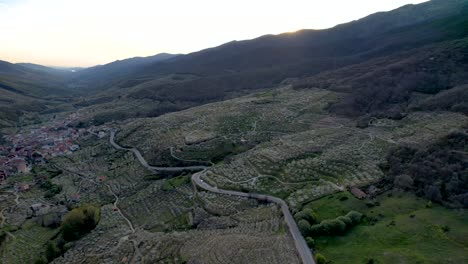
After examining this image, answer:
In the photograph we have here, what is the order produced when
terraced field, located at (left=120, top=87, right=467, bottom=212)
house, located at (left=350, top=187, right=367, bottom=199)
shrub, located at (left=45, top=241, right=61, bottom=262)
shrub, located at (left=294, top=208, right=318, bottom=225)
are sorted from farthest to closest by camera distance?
terraced field, located at (left=120, top=87, right=467, bottom=212) < shrub, located at (left=45, top=241, right=61, bottom=262) < house, located at (left=350, top=187, right=367, bottom=199) < shrub, located at (left=294, top=208, right=318, bottom=225)

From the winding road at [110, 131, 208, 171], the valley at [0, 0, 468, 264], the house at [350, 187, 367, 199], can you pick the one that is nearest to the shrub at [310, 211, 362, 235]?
the valley at [0, 0, 468, 264]

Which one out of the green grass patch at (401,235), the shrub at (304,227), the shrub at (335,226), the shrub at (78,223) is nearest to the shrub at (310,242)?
the green grass patch at (401,235)

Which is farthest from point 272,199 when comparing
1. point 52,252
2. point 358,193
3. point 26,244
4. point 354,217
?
point 26,244

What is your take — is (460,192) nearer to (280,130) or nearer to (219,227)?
(219,227)

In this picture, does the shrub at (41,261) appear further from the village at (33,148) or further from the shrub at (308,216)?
the village at (33,148)

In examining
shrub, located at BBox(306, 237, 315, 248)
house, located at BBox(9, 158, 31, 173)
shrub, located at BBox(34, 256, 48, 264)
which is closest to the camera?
shrub, located at BBox(306, 237, 315, 248)

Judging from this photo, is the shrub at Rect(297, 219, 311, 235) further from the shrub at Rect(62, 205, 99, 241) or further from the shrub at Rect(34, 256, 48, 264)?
the shrub at Rect(34, 256, 48, 264)

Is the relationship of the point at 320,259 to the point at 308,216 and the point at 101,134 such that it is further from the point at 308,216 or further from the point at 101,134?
the point at 101,134
